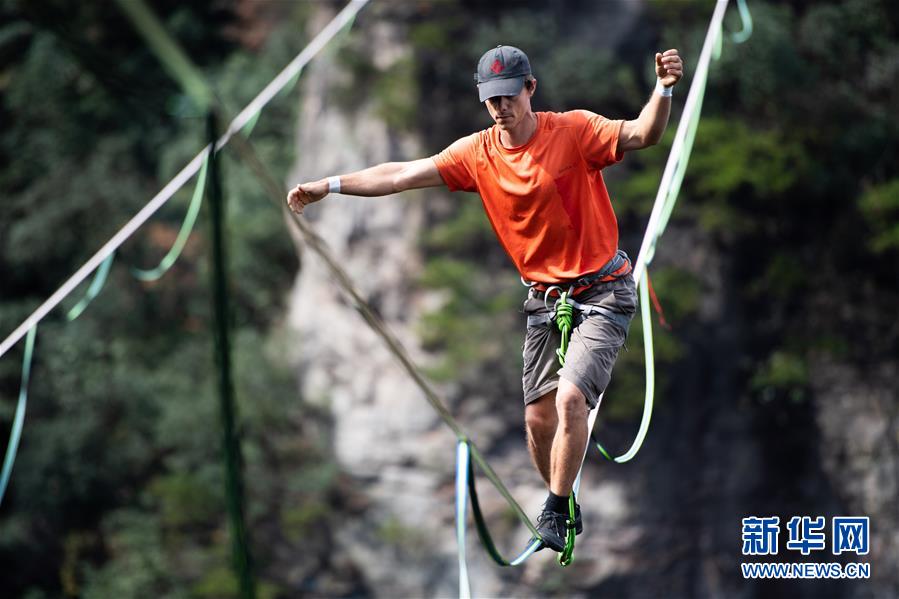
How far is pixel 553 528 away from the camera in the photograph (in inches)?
162

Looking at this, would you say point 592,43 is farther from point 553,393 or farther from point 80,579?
point 553,393

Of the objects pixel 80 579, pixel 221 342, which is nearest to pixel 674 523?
pixel 80 579

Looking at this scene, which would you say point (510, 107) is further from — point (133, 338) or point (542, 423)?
point (133, 338)

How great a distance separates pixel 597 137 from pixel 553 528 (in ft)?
4.25

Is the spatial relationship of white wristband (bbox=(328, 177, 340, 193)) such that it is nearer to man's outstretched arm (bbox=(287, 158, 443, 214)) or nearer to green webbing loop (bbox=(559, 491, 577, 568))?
man's outstretched arm (bbox=(287, 158, 443, 214))

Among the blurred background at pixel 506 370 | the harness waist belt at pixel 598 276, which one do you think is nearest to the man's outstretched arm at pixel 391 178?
the harness waist belt at pixel 598 276

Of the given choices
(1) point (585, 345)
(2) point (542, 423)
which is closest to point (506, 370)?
(2) point (542, 423)

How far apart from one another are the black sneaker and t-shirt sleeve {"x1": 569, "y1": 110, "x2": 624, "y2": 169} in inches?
46.0

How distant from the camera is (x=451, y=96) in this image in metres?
14.7

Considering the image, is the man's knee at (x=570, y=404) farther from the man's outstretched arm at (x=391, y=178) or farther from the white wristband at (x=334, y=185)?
the white wristband at (x=334, y=185)

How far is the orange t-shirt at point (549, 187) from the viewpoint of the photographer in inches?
157

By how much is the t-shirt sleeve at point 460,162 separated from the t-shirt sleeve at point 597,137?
14.1 inches

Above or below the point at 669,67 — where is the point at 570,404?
below

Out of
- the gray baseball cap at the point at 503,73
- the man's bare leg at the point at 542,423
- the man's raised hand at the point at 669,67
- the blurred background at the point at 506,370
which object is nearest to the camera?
the man's raised hand at the point at 669,67
